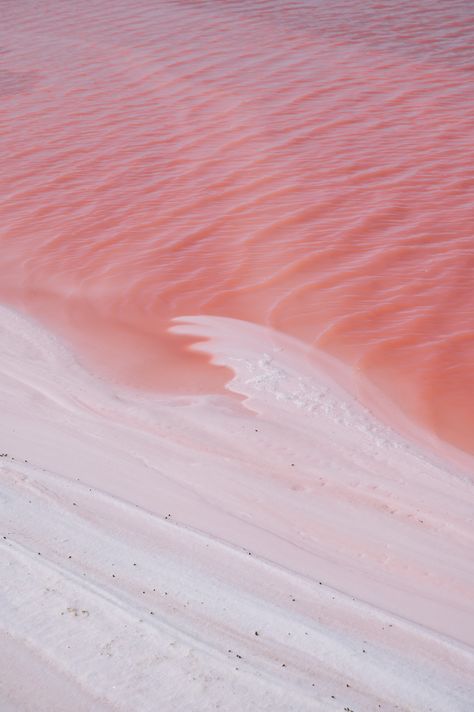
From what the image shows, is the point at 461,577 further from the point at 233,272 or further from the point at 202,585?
the point at 233,272

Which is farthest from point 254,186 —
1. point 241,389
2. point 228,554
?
point 228,554

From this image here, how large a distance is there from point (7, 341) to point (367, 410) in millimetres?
2407

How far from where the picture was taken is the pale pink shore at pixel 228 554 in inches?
109

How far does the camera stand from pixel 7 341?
18.2ft

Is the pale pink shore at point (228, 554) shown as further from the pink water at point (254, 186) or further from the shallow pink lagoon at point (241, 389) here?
the pink water at point (254, 186)

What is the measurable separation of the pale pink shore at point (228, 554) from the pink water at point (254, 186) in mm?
497

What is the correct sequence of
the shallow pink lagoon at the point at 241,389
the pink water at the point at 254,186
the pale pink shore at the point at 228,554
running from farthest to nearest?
the pink water at the point at 254,186 → the shallow pink lagoon at the point at 241,389 → the pale pink shore at the point at 228,554

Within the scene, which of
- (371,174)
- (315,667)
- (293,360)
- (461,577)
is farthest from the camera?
(371,174)

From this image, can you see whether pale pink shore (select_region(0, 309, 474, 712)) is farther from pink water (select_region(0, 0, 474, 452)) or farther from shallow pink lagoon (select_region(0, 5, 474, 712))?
pink water (select_region(0, 0, 474, 452))

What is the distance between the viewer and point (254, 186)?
8055 millimetres

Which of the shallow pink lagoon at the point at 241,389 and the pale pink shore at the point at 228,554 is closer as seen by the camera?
the pale pink shore at the point at 228,554

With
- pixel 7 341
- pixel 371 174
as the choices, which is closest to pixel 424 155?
pixel 371 174

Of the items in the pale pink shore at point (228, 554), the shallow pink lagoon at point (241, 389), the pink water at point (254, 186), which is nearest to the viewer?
the pale pink shore at point (228, 554)

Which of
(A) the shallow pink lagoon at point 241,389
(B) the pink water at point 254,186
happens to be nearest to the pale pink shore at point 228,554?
(A) the shallow pink lagoon at point 241,389
